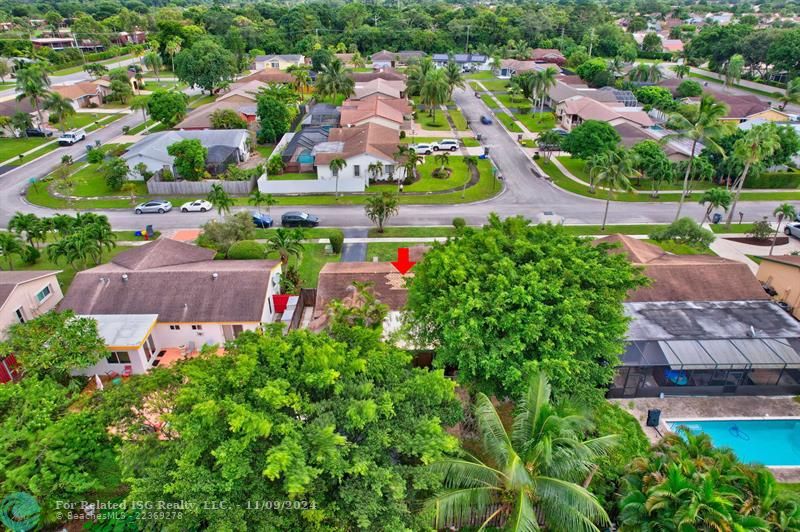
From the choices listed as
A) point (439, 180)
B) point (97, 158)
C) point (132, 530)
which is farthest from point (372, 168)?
point (132, 530)

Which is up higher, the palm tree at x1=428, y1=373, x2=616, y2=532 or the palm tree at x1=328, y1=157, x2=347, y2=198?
the palm tree at x1=428, y1=373, x2=616, y2=532

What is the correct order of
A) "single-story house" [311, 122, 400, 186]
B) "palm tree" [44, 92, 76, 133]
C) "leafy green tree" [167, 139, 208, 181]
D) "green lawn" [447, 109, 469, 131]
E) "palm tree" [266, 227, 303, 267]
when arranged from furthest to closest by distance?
"green lawn" [447, 109, 469, 131], "palm tree" [44, 92, 76, 133], "single-story house" [311, 122, 400, 186], "leafy green tree" [167, 139, 208, 181], "palm tree" [266, 227, 303, 267]

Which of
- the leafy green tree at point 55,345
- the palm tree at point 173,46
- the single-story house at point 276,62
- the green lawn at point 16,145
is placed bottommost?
the green lawn at point 16,145

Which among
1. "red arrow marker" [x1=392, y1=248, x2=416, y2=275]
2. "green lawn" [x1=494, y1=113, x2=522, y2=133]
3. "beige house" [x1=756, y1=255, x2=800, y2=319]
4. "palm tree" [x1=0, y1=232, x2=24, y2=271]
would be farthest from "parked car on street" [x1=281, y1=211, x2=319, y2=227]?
"green lawn" [x1=494, y1=113, x2=522, y2=133]

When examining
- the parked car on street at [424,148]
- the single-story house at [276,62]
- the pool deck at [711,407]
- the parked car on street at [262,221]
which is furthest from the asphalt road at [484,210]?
the single-story house at [276,62]

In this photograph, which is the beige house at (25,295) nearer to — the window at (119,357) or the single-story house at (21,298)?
the single-story house at (21,298)

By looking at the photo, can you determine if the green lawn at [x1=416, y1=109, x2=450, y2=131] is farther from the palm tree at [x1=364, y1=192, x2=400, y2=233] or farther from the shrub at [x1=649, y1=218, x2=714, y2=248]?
the shrub at [x1=649, y1=218, x2=714, y2=248]

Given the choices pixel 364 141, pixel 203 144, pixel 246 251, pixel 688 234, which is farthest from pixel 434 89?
pixel 246 251
